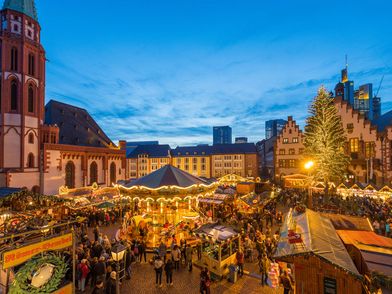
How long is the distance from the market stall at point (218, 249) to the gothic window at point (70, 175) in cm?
2764

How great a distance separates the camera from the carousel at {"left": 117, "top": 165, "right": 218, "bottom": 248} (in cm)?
1505

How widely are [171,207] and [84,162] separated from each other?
23.2m

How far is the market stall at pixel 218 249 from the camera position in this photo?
11.0m

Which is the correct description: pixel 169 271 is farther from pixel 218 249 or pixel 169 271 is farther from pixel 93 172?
pixel 93 172

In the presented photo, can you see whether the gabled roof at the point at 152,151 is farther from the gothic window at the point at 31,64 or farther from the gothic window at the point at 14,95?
the gothic window at the point at 14,95

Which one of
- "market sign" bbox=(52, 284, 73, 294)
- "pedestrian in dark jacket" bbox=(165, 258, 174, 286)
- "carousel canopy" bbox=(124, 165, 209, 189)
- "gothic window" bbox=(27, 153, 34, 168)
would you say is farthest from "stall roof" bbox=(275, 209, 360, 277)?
"gothic window" bbox=(27, 153, 34, 168)

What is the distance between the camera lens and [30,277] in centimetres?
567

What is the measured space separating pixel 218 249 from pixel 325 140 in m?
22.7

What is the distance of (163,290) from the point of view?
9906mm

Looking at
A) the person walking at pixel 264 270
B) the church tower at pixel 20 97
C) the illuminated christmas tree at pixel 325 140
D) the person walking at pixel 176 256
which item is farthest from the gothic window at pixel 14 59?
the illuminated christmas tree at pixel 325 140

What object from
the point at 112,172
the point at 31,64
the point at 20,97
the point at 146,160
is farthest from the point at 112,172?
the point at 146,160

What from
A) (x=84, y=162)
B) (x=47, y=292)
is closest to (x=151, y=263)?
(x=47, y=292)

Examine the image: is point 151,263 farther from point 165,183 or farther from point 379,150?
point 379,150

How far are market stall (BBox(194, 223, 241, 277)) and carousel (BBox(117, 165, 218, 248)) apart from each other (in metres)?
2.79
